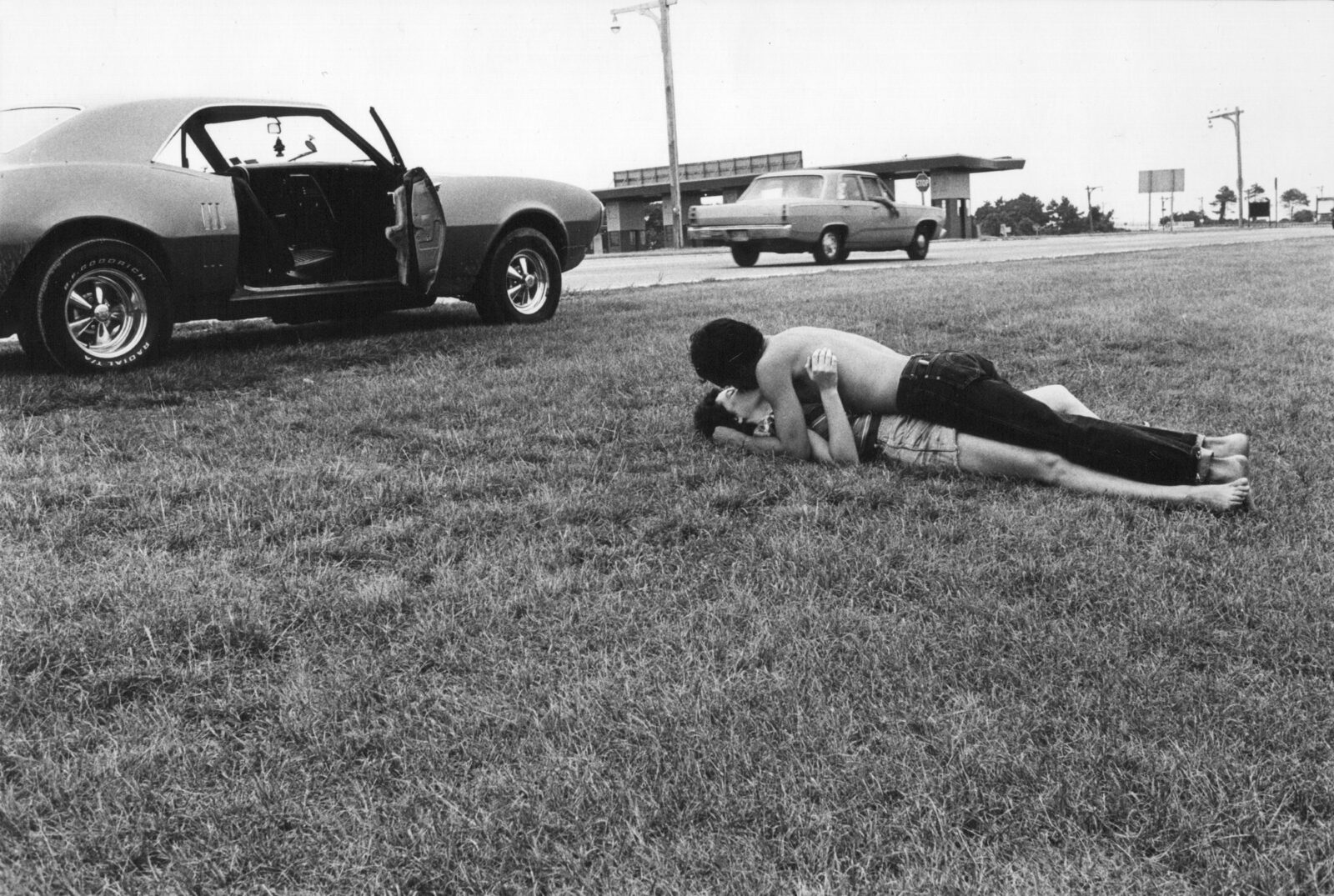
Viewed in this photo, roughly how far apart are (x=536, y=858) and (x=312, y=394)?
401 cm

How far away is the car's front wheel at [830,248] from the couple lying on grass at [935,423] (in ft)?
41.5

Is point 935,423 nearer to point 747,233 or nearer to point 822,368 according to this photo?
point 822,368

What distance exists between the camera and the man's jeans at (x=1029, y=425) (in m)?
3.50

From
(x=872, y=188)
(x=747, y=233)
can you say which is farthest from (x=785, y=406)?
(x=872, y=188)

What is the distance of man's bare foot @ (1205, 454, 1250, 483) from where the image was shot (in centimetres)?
350

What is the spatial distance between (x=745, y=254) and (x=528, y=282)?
29.5 feet

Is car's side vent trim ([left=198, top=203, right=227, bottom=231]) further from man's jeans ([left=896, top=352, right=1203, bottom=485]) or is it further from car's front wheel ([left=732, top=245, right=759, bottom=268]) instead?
car's front wheel ([left=732, top=245, right=759, bottom=268])

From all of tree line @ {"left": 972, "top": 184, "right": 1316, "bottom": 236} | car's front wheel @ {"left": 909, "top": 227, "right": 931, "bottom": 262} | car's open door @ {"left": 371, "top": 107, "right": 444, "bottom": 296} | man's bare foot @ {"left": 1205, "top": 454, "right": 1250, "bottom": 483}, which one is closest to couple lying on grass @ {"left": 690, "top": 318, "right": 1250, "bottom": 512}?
man's bare foot @ {"left": 1205, "top": 454, "right": 1250, "bottom": 483}

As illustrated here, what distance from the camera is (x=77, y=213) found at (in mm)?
5363

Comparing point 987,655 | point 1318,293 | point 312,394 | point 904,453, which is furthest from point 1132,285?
point 987,655

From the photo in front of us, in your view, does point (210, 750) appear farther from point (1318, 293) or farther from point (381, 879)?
point (1318, 293)

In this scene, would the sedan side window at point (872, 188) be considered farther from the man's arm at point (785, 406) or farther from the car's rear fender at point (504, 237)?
the man's arm at point (785, 406)

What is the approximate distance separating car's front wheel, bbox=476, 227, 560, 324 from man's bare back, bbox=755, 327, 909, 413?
3935 mm

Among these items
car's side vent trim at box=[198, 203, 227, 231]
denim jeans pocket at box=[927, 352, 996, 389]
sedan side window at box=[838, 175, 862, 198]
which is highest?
sedan side window at box=[838, 175, 862, 198]
